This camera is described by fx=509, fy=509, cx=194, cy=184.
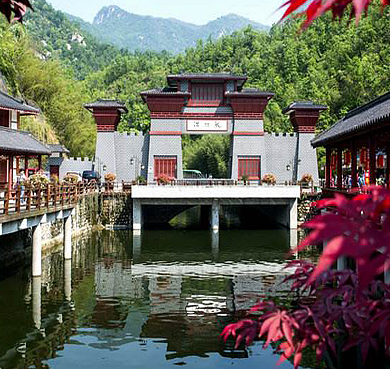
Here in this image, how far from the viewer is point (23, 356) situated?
9742mm

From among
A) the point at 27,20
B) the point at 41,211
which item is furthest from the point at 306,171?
the point at 27,20

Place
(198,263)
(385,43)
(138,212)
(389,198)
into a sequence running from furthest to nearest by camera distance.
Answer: (385,43) < (138,212) < (198,263) < (389,198)

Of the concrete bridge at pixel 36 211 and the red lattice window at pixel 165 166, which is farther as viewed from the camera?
the red lattice window at pixel 165 166

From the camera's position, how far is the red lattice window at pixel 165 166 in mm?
33531

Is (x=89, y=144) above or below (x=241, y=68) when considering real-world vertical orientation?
below

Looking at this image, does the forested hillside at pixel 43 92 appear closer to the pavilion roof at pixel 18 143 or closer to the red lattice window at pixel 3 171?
the pavilion roof at pixel 18 143

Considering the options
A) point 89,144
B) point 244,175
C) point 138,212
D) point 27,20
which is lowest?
point 138,212

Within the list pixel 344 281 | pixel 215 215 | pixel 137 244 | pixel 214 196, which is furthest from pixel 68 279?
pixel 344 281

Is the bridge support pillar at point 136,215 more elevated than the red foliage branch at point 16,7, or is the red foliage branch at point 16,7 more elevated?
the red foliage branch at point 16,7

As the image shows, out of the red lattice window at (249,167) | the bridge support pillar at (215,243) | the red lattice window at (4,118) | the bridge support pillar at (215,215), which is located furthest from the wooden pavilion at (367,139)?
the red lattice window at (249,167)

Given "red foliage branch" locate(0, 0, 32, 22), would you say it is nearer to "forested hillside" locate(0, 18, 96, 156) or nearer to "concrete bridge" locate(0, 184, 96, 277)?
"concrete bridge" locate(0, 184, 96, 277)

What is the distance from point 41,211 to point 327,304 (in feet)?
44.7

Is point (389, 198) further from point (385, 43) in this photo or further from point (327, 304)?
point (385, 43)

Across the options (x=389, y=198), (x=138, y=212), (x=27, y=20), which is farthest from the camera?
(x=27, y=20)
